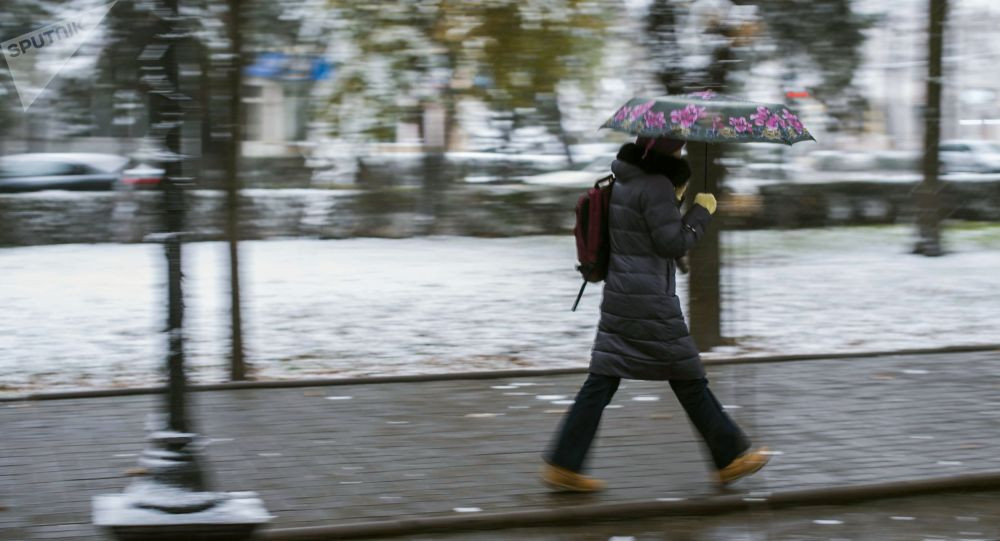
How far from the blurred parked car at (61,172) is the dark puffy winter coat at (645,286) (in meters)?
12.8

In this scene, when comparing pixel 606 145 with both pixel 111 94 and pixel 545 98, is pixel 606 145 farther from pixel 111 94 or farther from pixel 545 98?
pixel 111 94

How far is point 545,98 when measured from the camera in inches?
395

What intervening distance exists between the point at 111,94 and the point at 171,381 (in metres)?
6.74

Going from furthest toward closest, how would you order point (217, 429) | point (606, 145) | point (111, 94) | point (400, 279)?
point (606, 145)
point (400, 279)
point (111, 94)
point (217, 429)

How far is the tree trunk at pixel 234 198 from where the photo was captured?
8414 mm

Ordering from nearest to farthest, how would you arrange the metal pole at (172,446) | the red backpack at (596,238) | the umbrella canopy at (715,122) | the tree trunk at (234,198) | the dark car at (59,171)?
the metal pole at (172,446) < the umbrella canopy at (715,122) < the red backpack at (596,238) < the tree trunk at (234,198) < the dark car at (59,171)

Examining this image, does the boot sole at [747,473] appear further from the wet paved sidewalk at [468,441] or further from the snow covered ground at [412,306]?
the snow covered ground at [412,306]

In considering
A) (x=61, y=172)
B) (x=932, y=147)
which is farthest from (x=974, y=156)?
(x=61, y=172)

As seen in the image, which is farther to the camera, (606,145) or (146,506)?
(606,145)

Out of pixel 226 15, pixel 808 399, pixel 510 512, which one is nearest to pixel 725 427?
pixel 510 512

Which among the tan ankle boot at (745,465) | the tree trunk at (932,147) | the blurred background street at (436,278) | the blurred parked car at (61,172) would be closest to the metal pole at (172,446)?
the blurred background street at (436,278)

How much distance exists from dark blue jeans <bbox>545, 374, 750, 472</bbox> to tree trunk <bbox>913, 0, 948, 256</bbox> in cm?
1135

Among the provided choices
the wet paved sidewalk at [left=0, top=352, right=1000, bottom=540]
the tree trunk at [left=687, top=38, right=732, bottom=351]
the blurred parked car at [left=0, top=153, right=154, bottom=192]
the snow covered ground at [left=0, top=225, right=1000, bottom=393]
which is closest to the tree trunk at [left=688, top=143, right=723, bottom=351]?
the tree trunk at [left=687, top=38, right=732, bottom=351]

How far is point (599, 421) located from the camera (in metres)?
5.63
